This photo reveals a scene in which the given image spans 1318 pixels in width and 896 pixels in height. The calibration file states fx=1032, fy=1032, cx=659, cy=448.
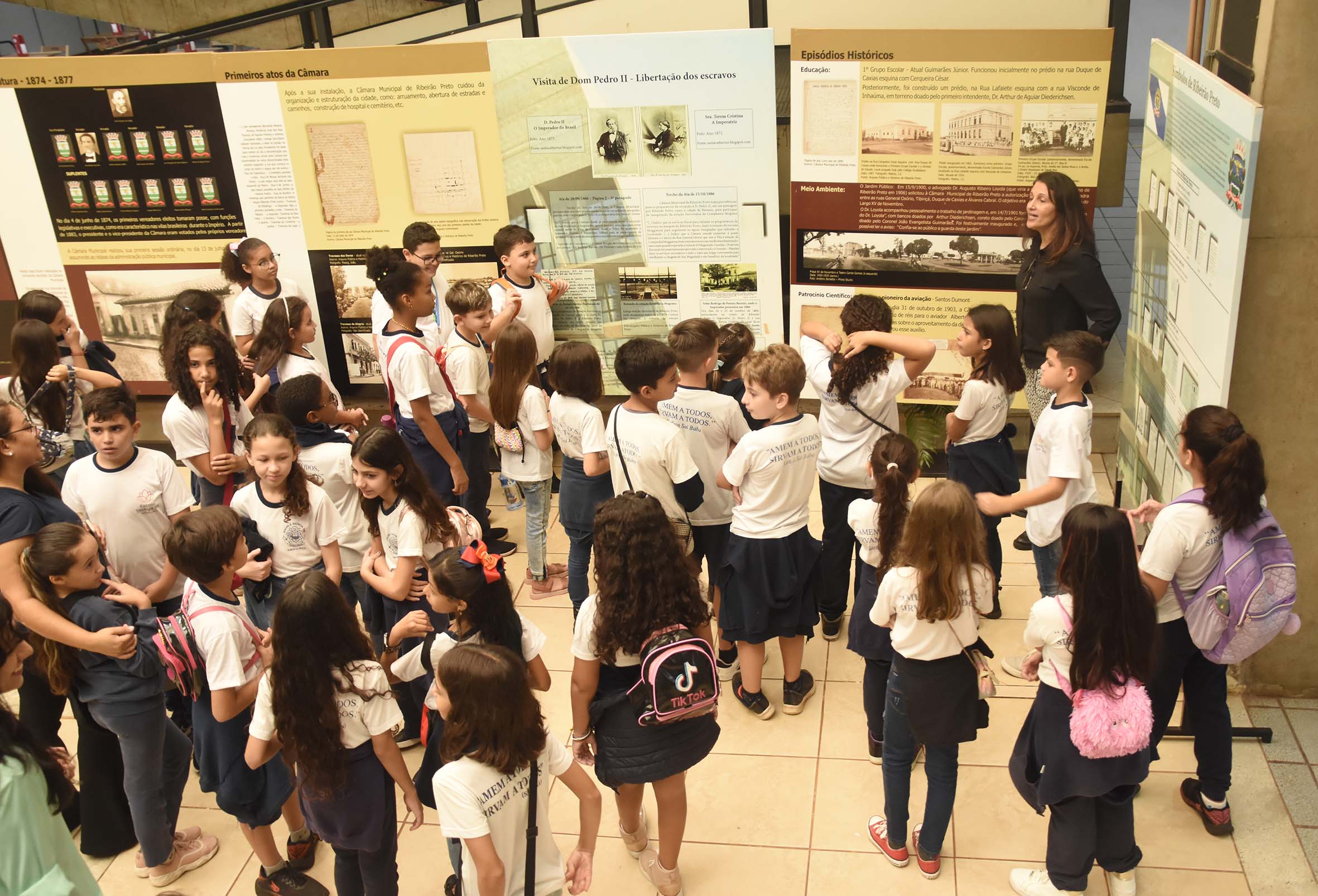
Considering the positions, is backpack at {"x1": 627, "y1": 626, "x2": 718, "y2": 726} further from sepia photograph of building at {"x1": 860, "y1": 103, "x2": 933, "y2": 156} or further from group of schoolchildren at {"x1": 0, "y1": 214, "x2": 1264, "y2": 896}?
sepia photograph of building at {"x1": 860, "y1": 103, "x2": 933, "y2": 156}

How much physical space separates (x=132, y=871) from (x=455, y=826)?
210cm

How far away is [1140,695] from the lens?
3.04 metres

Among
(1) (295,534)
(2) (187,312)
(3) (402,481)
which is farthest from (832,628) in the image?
(2) (187,312)

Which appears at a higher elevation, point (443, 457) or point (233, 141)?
point (233, 141)

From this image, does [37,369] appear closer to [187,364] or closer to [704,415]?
[187,364]

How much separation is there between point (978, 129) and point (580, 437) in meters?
2.98

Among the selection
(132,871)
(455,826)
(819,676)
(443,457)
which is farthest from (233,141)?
(455,826)

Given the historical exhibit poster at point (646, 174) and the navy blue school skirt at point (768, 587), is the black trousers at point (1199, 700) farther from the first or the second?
the historical exhibit poster at point (646, 174)

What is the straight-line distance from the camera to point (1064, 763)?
318 centimetres

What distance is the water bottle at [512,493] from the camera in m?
5.41

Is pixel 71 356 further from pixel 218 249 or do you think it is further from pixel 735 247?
pixel 735 247

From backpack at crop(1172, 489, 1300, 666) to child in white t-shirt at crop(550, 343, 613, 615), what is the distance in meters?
2.23

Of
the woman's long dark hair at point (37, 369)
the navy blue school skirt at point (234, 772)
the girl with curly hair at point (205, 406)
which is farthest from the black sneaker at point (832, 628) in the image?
the woman's long dark hair at point (37, 369)

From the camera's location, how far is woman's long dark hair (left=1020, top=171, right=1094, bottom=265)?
5.11 metres
